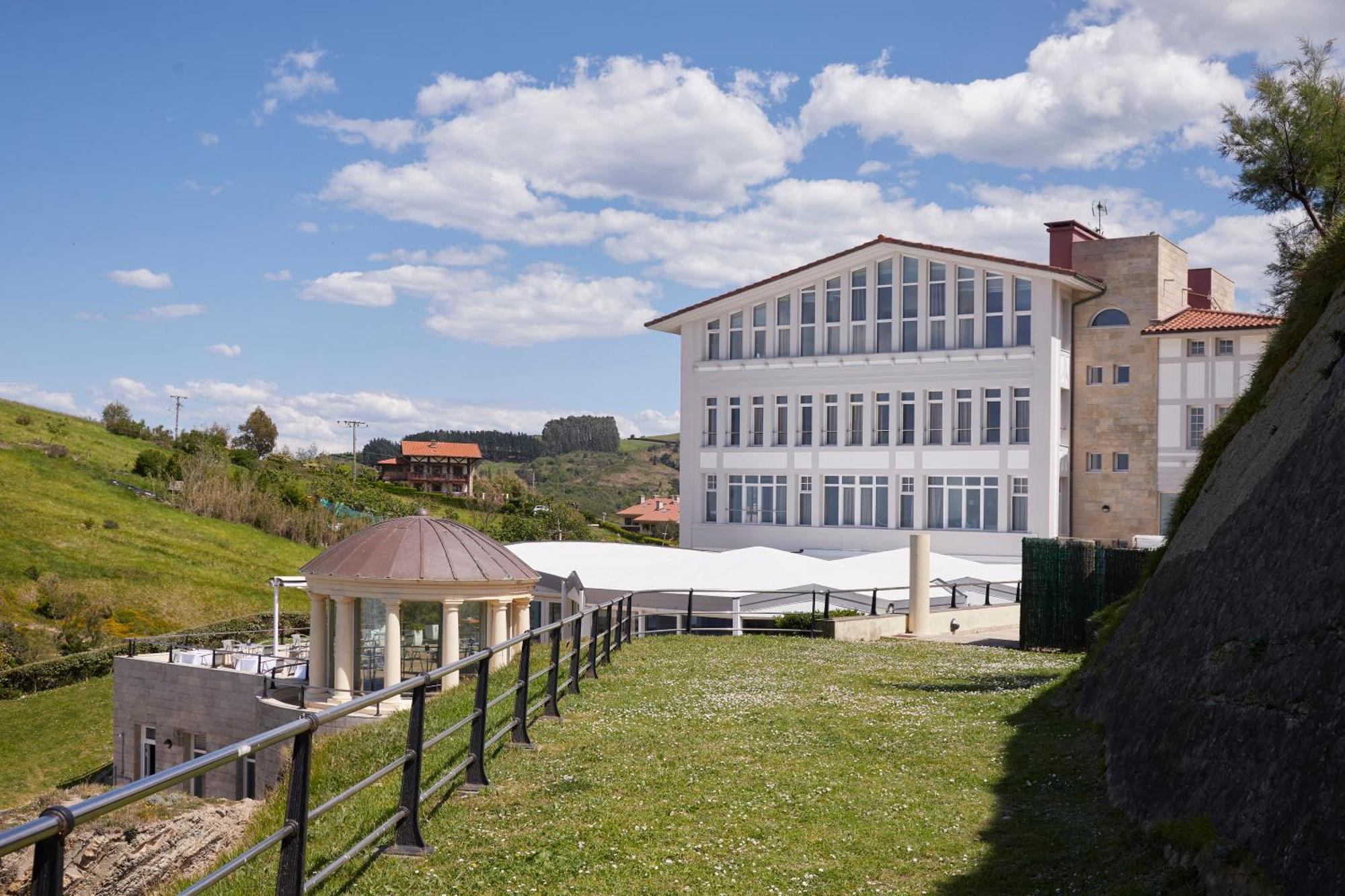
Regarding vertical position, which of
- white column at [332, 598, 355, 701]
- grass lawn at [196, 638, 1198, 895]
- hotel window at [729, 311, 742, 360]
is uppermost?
hotel window at [729, 311, 742, 360]

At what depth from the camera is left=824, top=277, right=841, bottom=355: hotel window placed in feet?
172

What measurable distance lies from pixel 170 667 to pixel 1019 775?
33387mm

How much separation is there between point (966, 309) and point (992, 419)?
4576 mm

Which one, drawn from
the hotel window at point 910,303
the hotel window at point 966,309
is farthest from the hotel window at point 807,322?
the hotel window at point 966,309

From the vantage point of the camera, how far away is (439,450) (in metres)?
137

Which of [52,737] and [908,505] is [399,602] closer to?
[52,737]

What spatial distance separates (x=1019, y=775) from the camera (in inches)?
390

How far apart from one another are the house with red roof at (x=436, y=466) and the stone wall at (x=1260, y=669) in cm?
12463

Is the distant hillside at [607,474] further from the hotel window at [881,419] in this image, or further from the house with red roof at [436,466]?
the hotel window at [881,419]

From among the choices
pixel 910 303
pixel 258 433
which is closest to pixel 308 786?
pixel 910 303

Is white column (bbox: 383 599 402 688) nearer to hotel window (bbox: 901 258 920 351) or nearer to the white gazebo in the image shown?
the white gazebo

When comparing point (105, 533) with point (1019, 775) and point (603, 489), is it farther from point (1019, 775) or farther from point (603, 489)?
point (603, 489)

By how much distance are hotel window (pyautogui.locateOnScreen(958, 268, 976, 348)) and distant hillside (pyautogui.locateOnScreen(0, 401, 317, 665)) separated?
3601cm

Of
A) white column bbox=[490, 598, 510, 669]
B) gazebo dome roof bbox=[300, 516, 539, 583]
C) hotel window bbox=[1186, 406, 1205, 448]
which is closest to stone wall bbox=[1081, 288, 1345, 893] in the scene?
gazebo dome roof bbox=[300, 516, 539, 583]
